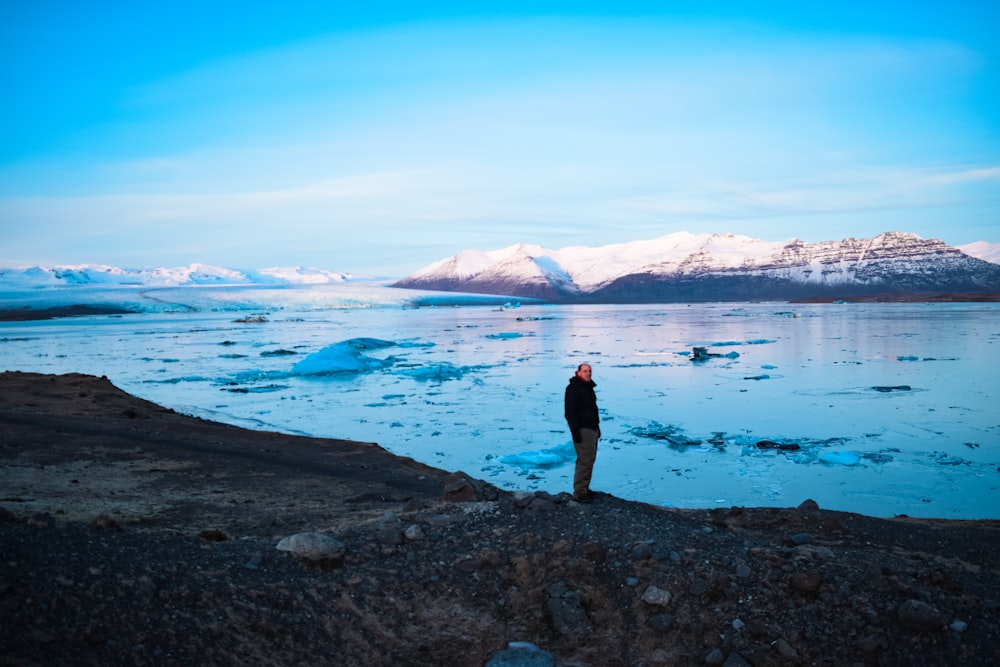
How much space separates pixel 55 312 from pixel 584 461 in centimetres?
9283

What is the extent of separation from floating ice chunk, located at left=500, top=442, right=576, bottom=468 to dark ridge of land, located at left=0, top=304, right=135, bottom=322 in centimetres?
8231

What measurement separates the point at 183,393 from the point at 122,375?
5465 mm

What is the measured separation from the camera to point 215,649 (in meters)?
4.12

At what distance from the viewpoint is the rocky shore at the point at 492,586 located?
13.8ft

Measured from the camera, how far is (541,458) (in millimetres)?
10594

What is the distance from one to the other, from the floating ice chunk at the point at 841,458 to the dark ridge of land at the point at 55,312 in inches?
3359

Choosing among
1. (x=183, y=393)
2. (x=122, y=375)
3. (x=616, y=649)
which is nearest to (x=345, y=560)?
(x=616, y=649)

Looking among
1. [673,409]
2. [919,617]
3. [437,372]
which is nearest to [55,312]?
[437,372]

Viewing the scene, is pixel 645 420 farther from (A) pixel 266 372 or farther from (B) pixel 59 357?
(B) pixel 59 357

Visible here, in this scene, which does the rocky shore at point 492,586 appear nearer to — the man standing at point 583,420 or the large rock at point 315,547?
the large rock at point 315,547

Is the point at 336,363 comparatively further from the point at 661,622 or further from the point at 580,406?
the point at 661,622

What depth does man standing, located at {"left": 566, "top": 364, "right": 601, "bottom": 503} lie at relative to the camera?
20.6 feet

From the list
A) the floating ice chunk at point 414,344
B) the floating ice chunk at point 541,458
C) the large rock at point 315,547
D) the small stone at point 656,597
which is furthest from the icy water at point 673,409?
the large rock at point 315,547

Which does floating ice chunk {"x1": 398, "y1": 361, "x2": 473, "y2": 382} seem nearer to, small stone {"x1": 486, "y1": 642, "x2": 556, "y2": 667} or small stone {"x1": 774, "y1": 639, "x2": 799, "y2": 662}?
small stone {"x1": 486, "y1": 642, "x2": 556, "y2": 667}
